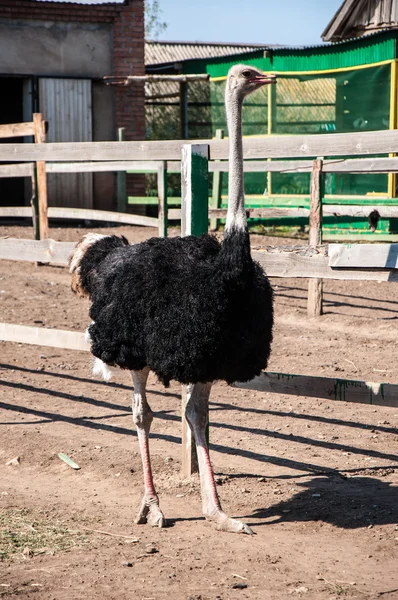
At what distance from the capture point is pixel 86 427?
6.27 metres

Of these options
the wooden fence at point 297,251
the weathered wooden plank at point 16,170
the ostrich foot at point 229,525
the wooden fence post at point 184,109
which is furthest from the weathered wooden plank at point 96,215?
the ostrich foot at point 229,525

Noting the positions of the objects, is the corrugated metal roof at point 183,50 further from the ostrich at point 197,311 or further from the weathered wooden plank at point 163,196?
the ostrich at point 197,311

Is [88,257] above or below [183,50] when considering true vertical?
below

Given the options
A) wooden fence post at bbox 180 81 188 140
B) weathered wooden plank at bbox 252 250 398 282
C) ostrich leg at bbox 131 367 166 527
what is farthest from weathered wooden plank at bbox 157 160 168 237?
wooden fence post at bbox 180 81 188 140

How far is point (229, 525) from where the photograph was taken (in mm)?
4293

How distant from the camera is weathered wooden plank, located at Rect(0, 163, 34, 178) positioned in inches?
464

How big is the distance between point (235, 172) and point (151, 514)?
1665 millimetres

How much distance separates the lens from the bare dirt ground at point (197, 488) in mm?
3766

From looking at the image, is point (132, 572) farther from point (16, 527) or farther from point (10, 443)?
point (10, 443)

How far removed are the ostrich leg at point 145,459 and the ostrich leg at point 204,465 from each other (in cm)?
24

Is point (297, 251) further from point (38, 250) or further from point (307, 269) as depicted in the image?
point (38, 250)

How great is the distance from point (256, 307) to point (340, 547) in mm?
1112

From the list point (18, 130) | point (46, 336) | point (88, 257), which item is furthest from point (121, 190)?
point (88, 257)

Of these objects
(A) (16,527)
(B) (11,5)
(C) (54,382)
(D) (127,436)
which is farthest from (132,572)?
(B) (11,5)
